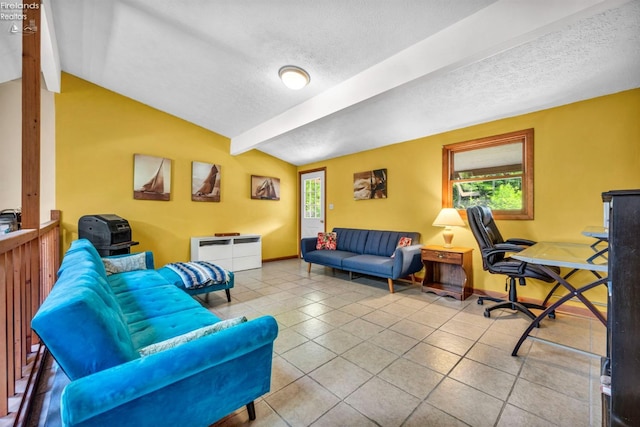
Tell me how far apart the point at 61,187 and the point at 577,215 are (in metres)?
6.34

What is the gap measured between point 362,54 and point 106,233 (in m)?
3.65

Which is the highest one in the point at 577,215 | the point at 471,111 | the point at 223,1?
the point at 223,1

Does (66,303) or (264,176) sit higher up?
(264,176)

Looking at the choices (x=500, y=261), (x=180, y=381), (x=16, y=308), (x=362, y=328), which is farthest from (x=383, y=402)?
(x=16, y=308)

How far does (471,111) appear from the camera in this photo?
10.0 ft

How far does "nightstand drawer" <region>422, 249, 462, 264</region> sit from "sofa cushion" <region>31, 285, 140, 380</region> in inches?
129

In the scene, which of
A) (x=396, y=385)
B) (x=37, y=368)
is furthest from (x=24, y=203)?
(x=396, y=385)

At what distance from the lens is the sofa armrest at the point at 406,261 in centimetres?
337

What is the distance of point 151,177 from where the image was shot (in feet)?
13.4

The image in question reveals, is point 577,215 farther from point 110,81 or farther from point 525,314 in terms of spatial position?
point 110,81

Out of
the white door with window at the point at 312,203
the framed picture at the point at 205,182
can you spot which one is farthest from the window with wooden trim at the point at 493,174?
the framed picture at the point at 205,182

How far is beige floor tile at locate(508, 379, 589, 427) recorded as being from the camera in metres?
1.35

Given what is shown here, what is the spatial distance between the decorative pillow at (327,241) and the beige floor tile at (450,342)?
265cm

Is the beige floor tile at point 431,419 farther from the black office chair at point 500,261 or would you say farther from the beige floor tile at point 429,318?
the black office chair at point 500,261
